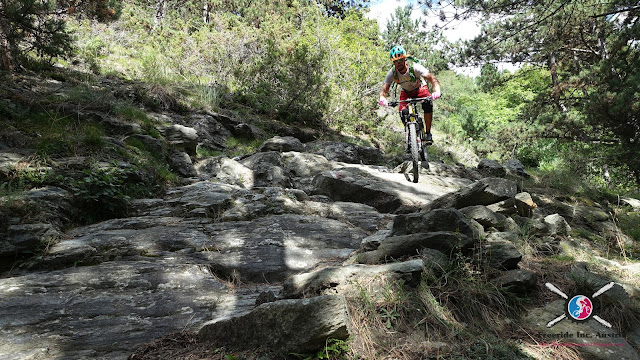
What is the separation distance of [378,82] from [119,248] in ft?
40.1

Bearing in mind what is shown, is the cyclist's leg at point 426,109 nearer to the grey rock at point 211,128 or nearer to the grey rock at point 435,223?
the grey rock at point 435,223

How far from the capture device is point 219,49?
518 inches

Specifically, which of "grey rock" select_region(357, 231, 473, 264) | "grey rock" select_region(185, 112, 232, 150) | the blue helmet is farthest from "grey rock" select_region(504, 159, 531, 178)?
"grey rock" select_region(357, 231, 473, 264)

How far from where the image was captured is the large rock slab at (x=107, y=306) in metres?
2.09

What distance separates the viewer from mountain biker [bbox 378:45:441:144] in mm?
6342

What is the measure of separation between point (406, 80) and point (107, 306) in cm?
590

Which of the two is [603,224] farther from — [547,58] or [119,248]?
[547,58]

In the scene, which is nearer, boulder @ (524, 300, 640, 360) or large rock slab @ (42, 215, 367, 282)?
boulder @ (524, 300, 640, 360)

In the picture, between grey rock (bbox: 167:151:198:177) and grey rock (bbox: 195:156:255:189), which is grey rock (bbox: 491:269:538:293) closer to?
grey rock (bbox: 195:156:255:189)

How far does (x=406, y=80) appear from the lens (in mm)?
6676

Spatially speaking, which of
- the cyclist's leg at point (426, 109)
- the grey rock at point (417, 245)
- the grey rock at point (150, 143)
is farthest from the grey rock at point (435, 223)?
the grey rock at point (150, 143)

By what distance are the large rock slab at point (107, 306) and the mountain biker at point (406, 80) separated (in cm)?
461

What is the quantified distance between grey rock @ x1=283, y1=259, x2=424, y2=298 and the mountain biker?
4315mm

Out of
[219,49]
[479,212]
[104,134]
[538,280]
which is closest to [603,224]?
[479,212]
